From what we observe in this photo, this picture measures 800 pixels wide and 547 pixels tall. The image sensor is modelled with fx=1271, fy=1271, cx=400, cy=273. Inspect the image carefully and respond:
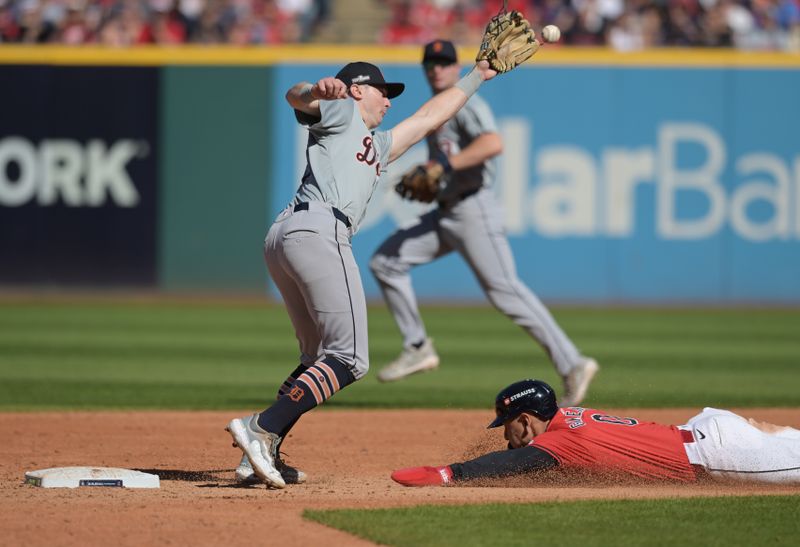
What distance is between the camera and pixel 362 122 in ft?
18.2

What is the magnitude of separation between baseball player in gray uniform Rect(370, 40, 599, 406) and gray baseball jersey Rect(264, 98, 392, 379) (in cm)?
274

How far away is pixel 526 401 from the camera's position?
5.47 meters

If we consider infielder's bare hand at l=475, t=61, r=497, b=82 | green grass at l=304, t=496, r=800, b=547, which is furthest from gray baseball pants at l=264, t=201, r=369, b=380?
infielder's bare hand at l=475, t=61, r=497, b=82

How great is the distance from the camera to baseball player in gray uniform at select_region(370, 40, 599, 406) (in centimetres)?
808

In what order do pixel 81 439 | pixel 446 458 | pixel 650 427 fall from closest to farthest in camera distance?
pixel 650 427 → pixel 446 458 → pixel 81 439

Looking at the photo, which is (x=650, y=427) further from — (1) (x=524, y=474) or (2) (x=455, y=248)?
(2) (x=455, y=248)

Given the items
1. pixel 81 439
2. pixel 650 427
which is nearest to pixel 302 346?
pixel 650 427

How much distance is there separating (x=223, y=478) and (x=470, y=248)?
291cm

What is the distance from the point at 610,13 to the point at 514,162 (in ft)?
9.68

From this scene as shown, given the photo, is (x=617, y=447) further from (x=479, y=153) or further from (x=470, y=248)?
(x=479, y=153)

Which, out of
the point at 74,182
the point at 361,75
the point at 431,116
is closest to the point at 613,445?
the point at 431,116

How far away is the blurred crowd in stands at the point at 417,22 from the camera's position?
17422 mm

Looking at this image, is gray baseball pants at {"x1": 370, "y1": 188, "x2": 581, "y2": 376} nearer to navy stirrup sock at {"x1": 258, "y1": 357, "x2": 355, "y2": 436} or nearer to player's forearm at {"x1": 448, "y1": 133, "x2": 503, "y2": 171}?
player's forearm at {"x1": 448, "y1": 133, "x2": 503, "y2": 171}

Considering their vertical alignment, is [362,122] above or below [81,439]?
above
